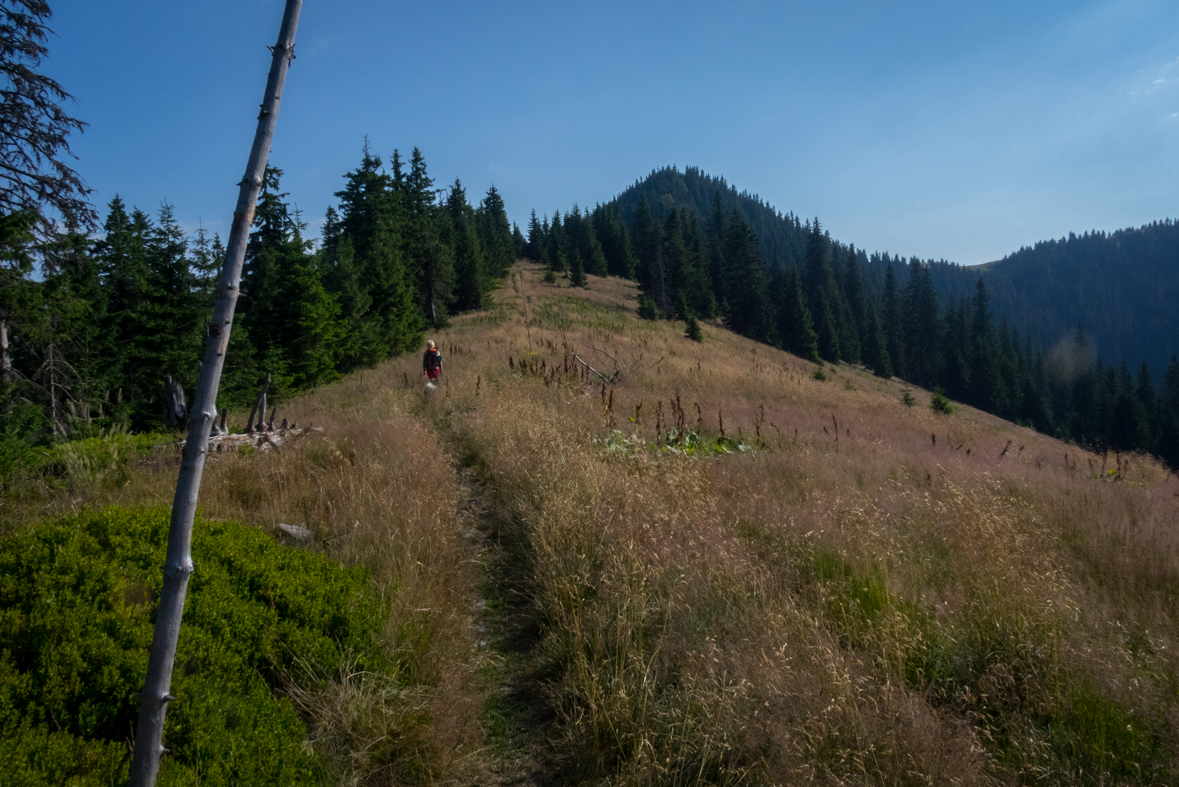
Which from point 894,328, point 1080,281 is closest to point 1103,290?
point 1080,281

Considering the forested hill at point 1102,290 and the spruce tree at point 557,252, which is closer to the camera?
the spruce tree at point 557,252

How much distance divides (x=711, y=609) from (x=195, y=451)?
111 inches

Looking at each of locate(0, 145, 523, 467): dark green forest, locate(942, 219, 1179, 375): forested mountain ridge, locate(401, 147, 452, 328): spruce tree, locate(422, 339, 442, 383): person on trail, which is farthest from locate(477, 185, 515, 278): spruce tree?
locate(942, 219, 1179, 375): forested mountain ridge

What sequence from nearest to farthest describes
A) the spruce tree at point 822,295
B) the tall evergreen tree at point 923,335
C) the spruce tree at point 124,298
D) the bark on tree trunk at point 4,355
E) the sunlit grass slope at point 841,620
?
1. the sunlit grass slope at point 841,620
2. the bark on tree trunk at point 4,355
3. the spruce tree at point 124,298
4. the spruce tree at point 822,295
5. the tall evergreen tree at point 923,335

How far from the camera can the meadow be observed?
2.33 metres

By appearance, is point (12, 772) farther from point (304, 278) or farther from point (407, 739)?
point (304, 278)

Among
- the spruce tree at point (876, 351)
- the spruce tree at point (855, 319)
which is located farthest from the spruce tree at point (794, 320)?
the spruce tree at point (876, 351)

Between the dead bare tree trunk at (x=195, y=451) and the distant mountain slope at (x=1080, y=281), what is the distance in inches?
5321

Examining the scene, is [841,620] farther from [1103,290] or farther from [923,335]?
[1103,290]

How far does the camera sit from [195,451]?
1410 mm

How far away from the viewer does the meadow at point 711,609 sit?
2.33m

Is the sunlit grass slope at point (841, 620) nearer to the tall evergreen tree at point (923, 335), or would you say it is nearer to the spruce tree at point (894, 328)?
the spruce tree at point (894, 328)

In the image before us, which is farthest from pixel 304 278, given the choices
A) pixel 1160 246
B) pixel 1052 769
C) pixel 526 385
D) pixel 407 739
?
pixel 1160 246

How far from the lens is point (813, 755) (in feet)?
7.23
